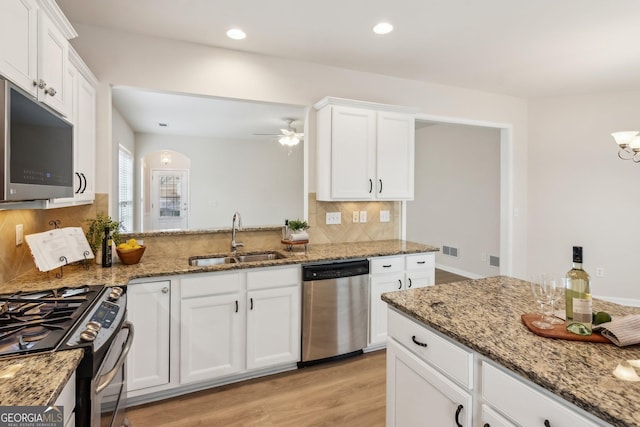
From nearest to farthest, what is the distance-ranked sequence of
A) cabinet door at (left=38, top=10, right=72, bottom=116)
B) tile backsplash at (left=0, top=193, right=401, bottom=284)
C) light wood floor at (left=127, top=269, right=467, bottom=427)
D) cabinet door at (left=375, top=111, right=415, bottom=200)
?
cabinet door at (left=38, top=10, right=72, bottom=116) < tile backsplash at (left=0, top=193, right=401, bottom=284) < light wood floor at (left=127, top=269, right=467, bottom=427) < cabinet door at (left=375, top=111, right=415, bottom=200)

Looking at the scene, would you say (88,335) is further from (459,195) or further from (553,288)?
(459,195)

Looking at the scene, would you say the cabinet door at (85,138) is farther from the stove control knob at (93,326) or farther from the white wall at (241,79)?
the stove control knob at (93,326)

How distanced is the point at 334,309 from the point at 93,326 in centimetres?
178

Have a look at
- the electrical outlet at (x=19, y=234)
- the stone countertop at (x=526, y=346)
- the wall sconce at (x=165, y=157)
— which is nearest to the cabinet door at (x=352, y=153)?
the stone countertop at (x=526, y=346)

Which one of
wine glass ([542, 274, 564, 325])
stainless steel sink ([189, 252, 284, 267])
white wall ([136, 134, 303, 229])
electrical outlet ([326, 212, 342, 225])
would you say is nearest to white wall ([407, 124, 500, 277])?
Result: white wall ([136, 134, 303, 229])

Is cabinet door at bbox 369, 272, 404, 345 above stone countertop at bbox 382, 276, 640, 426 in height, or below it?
below

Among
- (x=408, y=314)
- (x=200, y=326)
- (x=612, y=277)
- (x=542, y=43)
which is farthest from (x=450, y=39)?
(x=612, y=277)

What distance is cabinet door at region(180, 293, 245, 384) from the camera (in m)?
2.30

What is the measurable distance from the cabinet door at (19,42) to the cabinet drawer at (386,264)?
245 cm

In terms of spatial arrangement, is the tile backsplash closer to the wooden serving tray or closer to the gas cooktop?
the gas cooktop

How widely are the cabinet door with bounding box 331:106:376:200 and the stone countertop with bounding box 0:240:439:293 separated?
1.71 ft

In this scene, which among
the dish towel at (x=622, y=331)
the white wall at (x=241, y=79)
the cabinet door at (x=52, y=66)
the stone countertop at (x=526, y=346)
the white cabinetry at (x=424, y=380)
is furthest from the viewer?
the white wall at (x=241, y=79)

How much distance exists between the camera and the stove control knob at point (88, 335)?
1.21 m

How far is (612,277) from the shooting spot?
4.26 metres
